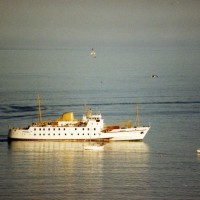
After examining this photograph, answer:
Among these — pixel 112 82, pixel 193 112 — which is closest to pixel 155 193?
pixel 193 112

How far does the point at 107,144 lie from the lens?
73.6 meters

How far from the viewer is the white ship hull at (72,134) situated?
247 ft

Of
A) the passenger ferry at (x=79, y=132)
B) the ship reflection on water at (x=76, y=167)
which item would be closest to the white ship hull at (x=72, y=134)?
the passenger ferry at (x=79, y=132)

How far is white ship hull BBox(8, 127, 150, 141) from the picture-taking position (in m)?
75.2

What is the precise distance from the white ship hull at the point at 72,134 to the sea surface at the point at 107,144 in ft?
3.10

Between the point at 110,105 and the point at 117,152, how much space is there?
1306 inches

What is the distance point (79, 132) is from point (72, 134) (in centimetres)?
70

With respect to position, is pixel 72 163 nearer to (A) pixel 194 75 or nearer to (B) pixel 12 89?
(B) pixel 12 89

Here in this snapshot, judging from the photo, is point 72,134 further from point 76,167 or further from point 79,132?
point 76,167

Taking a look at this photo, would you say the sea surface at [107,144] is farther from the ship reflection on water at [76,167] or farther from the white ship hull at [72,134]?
the white ship hull at [72,134]

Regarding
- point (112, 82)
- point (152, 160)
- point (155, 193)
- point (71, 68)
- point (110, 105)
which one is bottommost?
point (155, 193)

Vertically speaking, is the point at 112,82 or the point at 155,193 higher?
the point at 112,82

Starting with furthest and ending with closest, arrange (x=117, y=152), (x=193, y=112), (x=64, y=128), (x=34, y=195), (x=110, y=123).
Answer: (x=193, y=112) → (x=110, y=123) → (x=64, y=128) → (x=117, y=152) → (x=34, y=195)

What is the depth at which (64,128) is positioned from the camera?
7544cm
